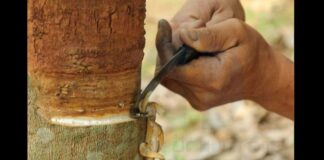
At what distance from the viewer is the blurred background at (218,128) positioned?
4.61m

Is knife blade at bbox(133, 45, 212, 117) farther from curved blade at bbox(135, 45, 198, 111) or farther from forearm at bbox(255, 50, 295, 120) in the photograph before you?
forearm at bbox(255, 50, 295, 120)

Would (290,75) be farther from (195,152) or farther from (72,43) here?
(195,152)

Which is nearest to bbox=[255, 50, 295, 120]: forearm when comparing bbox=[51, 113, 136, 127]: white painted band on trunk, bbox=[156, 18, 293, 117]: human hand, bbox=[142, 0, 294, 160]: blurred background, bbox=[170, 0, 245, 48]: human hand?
bbox=[156, 18, 293, 117]: human hand

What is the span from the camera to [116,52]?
1.58 metres

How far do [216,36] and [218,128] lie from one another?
10.1 ft

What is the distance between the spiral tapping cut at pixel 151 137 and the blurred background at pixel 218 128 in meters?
2.77

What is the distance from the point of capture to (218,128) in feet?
15.8

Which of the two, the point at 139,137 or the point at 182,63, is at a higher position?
the point at 182,63

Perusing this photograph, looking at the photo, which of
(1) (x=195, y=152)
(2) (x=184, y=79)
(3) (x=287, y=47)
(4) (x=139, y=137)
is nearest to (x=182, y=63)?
(2) (x=184, y=79)

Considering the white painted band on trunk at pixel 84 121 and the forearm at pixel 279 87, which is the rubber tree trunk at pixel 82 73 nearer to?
the white painted band on trunk at pixel 84 121

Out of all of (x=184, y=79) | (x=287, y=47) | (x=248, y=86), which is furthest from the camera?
(x=287, y=47)

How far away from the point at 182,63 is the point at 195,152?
2.88 meters

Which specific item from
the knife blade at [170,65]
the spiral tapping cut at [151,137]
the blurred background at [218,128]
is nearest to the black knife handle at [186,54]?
the knife blade at [170,65]

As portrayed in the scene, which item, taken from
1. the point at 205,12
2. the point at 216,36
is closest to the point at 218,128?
the point at 205,12
